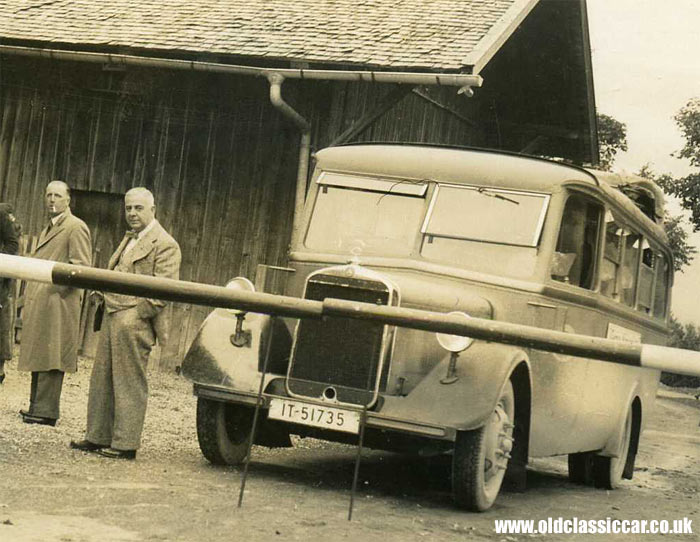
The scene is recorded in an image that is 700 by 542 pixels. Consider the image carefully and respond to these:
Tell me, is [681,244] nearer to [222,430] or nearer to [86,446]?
[222,430]

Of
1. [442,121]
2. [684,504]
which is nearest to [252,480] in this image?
[684,504]

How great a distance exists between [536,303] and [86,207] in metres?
9.19

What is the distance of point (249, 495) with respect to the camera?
21.2 feet

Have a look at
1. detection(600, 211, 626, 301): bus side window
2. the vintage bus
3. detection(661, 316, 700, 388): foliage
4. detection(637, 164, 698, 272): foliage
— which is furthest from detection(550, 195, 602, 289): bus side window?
detection(661, 316, 700, 388): foliage

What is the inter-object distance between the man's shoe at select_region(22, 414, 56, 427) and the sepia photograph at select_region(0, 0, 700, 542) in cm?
2

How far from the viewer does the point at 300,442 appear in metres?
9.82

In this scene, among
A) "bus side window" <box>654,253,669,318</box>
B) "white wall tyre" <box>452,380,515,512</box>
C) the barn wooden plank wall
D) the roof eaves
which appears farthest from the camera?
the barn wooden plank wall

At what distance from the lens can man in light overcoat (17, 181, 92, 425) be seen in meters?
8.46

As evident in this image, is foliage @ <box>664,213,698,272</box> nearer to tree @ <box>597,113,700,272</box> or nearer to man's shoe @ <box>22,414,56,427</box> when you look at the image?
tree @ <box>597,113,700,272</box>

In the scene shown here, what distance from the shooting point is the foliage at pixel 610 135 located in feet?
99.4

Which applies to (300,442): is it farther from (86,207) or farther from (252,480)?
(86,207)

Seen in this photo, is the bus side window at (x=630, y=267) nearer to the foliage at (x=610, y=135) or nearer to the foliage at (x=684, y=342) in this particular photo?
the foliage at (x=610, y=135)

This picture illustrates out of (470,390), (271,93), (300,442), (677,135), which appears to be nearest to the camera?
(470,390)

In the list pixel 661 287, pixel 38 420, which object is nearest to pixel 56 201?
pixel 38 420
